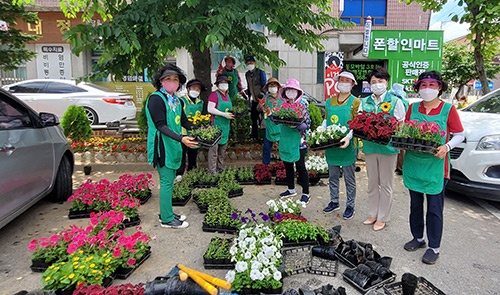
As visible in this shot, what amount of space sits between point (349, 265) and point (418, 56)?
602 inches

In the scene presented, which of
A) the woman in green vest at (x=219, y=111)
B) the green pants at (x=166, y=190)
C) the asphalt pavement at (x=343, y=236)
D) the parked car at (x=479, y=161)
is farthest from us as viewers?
the woman in green vest at (x=219, y=111)

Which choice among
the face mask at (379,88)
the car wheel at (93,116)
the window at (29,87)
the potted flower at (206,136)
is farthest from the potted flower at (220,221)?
the window at (29,87)

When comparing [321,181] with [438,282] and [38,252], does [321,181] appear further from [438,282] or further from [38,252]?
[38,252]

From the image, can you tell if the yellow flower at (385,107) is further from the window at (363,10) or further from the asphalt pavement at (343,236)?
the window at (363,10)

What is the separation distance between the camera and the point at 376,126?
388cm

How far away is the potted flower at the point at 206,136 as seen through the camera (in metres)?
4.36

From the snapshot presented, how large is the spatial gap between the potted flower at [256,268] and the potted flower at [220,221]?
890 mm

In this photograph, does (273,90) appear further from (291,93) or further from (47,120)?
(47,120)

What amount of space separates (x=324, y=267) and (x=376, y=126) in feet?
5.37

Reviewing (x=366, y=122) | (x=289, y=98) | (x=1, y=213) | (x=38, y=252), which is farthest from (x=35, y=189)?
(x=366, y=122)

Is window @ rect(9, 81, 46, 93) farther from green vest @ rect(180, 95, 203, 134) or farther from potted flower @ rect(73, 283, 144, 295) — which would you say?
potted flower @ rect(73, 283, 144, 295)

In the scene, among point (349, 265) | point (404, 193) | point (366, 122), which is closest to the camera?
point (349, 265)

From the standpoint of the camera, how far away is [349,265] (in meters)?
3.50

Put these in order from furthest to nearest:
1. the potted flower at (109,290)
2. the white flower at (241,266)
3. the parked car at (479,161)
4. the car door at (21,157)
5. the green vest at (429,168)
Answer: the parked car at (479,161), the car door at (21,157), the green vest at (429,168), the white flower at (241,266), the potted flower at (109,290)
